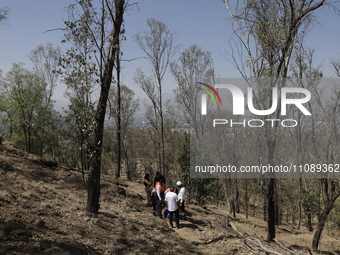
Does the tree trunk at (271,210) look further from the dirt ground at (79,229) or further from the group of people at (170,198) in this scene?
the group of people at (170,198)

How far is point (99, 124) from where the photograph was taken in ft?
22.8

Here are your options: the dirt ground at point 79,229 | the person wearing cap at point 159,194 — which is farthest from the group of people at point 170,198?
the dirt ground at point 79,229

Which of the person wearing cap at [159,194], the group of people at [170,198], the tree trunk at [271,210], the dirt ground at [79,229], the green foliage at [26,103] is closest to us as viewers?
the dirt ground at [79,229]

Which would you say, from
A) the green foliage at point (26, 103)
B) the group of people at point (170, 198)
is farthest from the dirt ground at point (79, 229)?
the green foliage at point (26, 103)

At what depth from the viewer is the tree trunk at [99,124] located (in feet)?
22.7

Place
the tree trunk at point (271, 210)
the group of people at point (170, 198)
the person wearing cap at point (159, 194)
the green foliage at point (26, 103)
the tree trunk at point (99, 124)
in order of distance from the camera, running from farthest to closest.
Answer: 1. the green foliage at point (26, 103)
2. the tree trunk at point (271, 210)
3. the person wearing cap at point (159, 194)
4. the group of people at point (170, 198)
5. the tree trunk at point (99, 124)

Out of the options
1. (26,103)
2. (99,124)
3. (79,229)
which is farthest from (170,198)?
(26,103)

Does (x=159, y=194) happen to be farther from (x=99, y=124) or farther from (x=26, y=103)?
(x=26, y=103)

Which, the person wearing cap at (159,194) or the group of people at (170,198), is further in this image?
the person wearing cap at (159,194)

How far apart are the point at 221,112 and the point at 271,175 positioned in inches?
509

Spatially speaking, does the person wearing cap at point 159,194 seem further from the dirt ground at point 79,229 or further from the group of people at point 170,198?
the dirt ground at point 79,229

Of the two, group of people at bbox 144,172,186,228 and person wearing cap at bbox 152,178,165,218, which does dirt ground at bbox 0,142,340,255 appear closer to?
group of people at bbox 144,172,186,228

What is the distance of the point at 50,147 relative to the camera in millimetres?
33781

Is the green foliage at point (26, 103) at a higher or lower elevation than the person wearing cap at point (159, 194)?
higher
